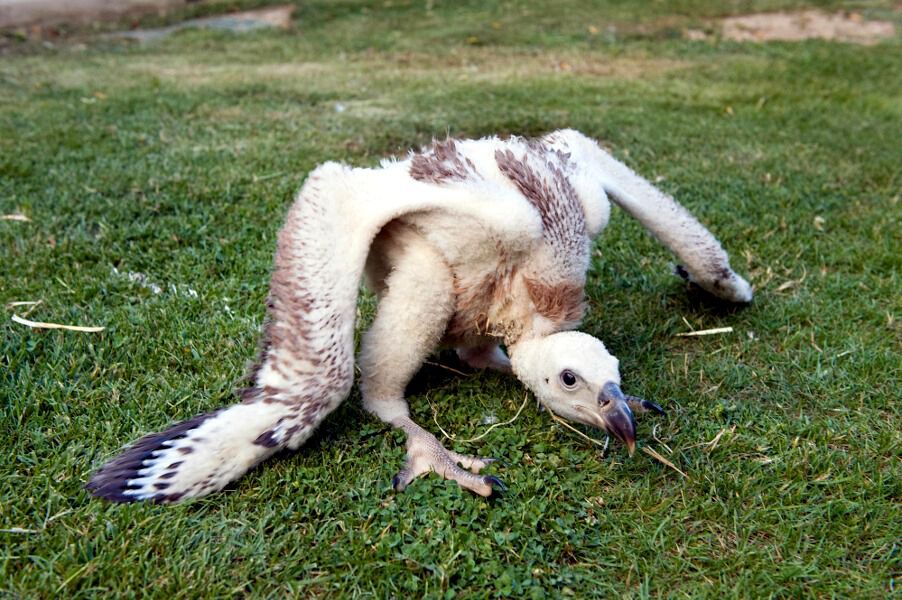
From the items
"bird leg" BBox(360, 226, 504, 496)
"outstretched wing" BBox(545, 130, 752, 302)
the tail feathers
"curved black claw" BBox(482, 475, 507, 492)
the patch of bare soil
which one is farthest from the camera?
the patch of bare soil

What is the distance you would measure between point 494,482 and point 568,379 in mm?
438

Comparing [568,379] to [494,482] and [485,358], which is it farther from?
[485,358]

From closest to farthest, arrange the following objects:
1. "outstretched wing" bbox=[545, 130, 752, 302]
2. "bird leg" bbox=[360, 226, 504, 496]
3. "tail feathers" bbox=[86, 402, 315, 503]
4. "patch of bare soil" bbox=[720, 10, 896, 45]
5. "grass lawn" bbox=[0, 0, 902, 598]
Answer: "grass lawn" bbox=[0, 0, 902, 598] < "tail feathers" bbox=[86, 402, 315, 503] < "bird leg" bbox=[360, 226, 504, 496] < "outstretched wing" bbox=[545, 130, 752, 302] < "patch of bare soil" bbox=[720, 10, 896, 45]

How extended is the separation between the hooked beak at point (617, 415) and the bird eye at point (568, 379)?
0.12 metres

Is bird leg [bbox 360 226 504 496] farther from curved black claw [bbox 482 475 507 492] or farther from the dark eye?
the dark eye

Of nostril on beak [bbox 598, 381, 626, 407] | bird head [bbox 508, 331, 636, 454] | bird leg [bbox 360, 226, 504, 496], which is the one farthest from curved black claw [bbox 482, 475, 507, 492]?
nostril on beak [bbox 598, 381, 626, 407]

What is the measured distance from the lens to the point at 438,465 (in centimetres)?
276

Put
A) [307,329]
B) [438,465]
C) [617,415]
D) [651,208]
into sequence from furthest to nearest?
1. [651,208]
2. [438,465]
3. [307,329]
4. [617,415]

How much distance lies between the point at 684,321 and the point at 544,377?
1368 millimetres

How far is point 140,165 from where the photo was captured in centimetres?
561

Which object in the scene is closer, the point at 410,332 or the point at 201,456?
the point at 201,456

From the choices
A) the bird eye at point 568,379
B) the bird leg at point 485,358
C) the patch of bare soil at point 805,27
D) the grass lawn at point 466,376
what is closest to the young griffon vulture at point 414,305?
the bird eye at point 568,379

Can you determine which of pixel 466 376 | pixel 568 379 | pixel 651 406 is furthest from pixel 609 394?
pixel 466 376

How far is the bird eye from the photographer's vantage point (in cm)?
268
